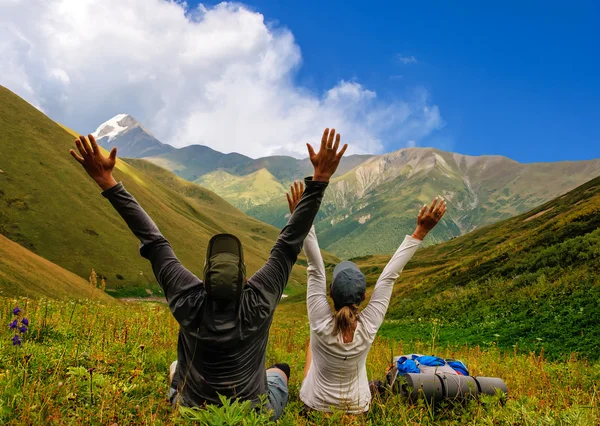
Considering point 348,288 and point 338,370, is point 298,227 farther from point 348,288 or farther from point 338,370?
point 338,370

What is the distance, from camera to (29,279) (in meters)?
25.8

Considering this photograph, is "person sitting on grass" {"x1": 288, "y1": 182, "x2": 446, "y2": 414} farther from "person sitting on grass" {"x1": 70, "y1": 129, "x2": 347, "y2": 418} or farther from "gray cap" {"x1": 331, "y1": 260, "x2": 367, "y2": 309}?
"person sitting on grass" {"x1": 70, "y1": 129, "x2": 347, "y2": 418}

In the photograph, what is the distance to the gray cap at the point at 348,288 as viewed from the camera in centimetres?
445

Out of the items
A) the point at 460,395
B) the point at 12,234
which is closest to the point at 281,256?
Answer: the point at 460,395

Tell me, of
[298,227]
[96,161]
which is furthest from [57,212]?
[298,227]

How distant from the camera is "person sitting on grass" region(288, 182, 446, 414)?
4.48m

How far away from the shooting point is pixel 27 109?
8800 centimetres

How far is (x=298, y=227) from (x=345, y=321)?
1307mm

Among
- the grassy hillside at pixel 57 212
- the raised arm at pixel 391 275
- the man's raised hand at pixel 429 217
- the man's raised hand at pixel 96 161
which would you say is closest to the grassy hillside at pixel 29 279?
the man's raised hand at pixel 96 161

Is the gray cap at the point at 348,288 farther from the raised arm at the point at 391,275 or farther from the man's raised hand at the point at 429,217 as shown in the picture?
the man's raised hand at the point at 429,217

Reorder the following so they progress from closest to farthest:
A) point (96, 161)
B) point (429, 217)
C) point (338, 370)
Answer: point (96, 161), point (338, 370), point (429, 217)

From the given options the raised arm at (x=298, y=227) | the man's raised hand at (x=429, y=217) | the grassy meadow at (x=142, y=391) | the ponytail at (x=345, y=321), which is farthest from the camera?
the man's raised hand at (x=429, y=217)

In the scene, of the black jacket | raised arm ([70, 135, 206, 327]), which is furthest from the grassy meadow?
raised arm ([70, 135, 206, 327])

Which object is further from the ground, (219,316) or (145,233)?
(145,233)
